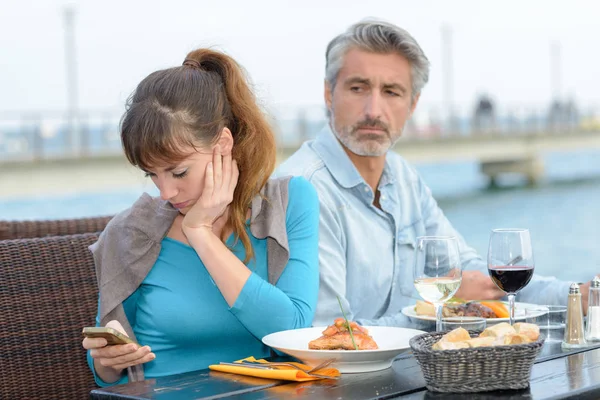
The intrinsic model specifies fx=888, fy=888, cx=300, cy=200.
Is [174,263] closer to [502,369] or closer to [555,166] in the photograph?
[502,369]

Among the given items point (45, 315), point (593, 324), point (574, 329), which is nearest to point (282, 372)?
point (574, 329)

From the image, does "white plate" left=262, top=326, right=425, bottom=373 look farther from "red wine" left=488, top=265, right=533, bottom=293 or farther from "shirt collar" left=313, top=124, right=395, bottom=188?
"shirt collar" left=313, top=124, right=395, bottom=188

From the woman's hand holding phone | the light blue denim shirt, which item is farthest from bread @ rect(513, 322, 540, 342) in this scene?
the light blue denim shirt

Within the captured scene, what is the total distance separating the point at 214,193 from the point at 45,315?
0.80 metres

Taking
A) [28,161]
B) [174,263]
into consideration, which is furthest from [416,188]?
[28,161]

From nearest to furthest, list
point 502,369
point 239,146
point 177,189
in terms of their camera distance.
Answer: point 502,369, point 177,189, point 239,146

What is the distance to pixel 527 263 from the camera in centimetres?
213

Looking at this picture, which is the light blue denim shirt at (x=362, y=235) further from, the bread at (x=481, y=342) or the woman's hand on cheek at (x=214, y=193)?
the bread at (x=481, y=342)

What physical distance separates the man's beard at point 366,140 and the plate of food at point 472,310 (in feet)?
3.02

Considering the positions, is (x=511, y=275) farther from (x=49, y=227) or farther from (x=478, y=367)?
(x=49, y=227)

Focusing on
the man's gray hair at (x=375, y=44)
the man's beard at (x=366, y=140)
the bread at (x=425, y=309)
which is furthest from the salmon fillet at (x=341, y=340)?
the man's gray hair at (x=375, y=44)

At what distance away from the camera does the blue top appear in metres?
2.45

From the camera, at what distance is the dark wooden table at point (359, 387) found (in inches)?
69.7

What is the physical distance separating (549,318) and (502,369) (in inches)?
35.5
